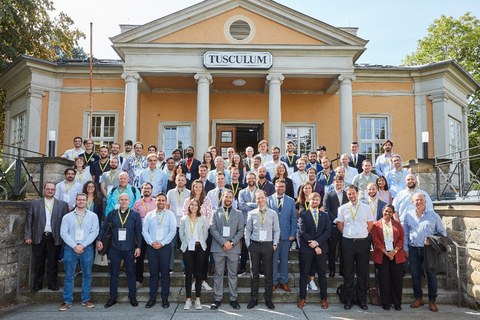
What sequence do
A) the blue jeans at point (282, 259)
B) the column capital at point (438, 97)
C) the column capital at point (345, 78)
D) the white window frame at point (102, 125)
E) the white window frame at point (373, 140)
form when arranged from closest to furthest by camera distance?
1. the blue jeans at point (282, 259)
2. the column capital at point (345, 78)
3. the column capital at point (438, 97)
4. the white window frame at point (102, 125)
5. the white window frame at point (373, 140)

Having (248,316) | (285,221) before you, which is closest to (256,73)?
(285,221)

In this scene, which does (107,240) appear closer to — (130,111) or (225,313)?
(225,313)

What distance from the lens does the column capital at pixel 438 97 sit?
15.6 meters

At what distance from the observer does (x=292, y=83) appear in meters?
15.4

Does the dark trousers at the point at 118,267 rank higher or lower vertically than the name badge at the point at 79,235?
lower

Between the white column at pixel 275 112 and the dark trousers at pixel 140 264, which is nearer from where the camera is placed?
the dark trousers at pixel 140 264

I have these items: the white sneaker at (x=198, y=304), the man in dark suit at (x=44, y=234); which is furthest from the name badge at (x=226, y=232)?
the man in dark suit at (x=44, y=234)

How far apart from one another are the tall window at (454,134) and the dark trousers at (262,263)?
40.3ft

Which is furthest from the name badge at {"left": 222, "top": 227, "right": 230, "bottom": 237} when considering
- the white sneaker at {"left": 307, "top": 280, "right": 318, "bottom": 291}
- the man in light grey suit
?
the white sneaker at {"left": 307, "top": 280, "right": 318, "bottom": 291}

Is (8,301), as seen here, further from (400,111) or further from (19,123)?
(400,111)

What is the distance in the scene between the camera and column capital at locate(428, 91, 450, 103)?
51.3 ft

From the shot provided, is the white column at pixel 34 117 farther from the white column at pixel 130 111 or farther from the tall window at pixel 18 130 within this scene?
the white column at pixel 130 111

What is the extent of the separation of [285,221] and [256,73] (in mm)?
7864

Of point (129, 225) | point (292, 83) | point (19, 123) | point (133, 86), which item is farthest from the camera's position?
point (19, 123)
